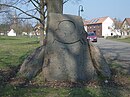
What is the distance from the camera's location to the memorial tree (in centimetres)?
829

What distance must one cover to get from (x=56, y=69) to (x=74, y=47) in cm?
92

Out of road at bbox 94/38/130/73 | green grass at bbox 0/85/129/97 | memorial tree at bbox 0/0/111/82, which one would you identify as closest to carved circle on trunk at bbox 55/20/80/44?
memorial tree at bbox 0/0/111/82

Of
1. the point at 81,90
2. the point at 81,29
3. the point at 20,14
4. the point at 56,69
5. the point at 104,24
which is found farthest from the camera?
the point at 104,24

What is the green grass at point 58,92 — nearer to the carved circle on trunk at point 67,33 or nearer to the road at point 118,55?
the carved circle on trunk at point 67,33

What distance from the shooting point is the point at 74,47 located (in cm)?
859

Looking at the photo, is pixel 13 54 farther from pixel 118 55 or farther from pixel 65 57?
pixel 65 57

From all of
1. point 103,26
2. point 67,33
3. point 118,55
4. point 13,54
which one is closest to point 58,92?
point 67,33

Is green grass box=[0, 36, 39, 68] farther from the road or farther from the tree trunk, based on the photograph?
the road

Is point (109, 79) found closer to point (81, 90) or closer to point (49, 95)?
point (81, 90)

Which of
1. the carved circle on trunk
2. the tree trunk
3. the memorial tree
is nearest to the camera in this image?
the memorial tree

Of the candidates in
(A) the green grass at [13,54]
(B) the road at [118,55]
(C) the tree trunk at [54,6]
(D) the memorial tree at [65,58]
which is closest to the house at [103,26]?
(B) the road at [118,55]

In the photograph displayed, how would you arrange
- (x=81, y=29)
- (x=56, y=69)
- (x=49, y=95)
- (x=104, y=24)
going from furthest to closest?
(x=104, y=24)
(x=81, y=29)
(x=56, y=69)
(x=49, y=95)

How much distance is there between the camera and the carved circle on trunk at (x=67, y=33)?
8.58 m

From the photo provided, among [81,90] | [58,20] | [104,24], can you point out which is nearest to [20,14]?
[58,20]
